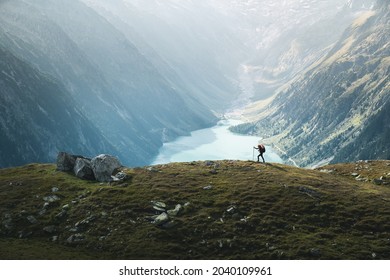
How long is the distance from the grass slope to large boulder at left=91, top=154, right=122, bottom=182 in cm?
292

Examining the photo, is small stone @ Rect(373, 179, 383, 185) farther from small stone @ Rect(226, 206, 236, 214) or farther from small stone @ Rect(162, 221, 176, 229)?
small stone @ Rect(162, 221, 176, 229)

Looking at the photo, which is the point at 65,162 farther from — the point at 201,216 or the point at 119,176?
the point at 201,216

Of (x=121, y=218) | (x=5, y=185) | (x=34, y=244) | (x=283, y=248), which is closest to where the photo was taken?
(x=283, y=248)

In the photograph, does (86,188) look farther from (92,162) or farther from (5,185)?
(5,185)

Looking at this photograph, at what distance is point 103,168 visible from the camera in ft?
258

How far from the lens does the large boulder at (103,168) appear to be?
77688 millimetres

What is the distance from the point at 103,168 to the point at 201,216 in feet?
86.7

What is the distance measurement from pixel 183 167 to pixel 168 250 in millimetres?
35124

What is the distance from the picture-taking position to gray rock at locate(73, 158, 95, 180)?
3132 inches

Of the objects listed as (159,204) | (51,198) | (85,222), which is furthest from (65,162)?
(159,204)

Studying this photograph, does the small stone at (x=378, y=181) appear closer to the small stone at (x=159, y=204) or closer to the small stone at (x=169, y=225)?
the small stone at (x=159, y=204)
